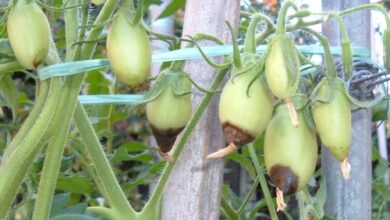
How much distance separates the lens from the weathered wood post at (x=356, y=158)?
80cm

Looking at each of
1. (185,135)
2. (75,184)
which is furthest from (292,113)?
(75,184)

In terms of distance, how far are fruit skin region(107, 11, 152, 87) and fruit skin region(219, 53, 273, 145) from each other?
0.22ft

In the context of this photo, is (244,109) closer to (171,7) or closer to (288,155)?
(288,155)

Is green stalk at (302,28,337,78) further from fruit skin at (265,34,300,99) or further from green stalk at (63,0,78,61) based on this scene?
green stalk at (63,0,78,61)

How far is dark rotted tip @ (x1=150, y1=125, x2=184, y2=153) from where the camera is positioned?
0.60 m

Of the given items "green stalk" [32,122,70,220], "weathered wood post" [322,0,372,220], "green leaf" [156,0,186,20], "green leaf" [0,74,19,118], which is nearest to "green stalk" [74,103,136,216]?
"green stalk" [32,122,70,220]

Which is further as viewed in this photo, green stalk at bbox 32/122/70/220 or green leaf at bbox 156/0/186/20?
green leaf at bbox 156/0/186/20

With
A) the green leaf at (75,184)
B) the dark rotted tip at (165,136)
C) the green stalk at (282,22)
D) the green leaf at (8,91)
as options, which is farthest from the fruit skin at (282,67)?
the green leaf at (75,184)

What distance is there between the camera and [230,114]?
1.73ft

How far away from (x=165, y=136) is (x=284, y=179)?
0.37 feet

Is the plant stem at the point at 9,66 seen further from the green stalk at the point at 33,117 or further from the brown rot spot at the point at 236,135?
the brown rot spot at the point at 236,135

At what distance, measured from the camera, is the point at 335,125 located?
54 cm

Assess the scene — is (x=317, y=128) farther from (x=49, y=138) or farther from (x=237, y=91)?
(x=49, y=138)

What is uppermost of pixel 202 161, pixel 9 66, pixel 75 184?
pixel 9 66
